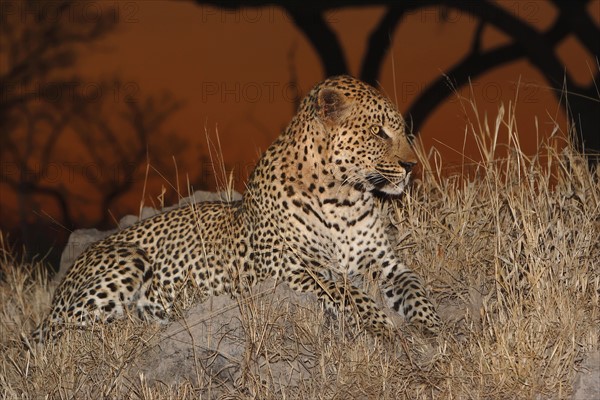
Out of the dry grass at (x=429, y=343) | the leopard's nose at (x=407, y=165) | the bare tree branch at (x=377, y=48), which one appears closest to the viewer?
the dry grass at (x=429, y=343)

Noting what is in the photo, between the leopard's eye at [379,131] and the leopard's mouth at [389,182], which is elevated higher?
the leopard's eye at [379,131]

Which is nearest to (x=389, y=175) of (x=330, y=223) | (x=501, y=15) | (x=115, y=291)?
(x=330, y=223)

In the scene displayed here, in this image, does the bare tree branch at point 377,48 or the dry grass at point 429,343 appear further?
the bare tree branch at point 377,48

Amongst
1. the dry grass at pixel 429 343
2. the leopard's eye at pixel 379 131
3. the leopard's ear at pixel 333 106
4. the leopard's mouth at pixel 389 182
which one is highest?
the leopard's ear at pixel 333 106

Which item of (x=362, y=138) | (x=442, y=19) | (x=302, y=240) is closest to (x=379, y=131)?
(x=362, y=138)

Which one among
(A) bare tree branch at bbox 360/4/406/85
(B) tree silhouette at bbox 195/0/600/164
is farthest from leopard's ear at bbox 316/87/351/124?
(A) bare tree branch at bbox 360/4/406/85

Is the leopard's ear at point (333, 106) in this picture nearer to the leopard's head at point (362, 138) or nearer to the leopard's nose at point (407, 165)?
the leopard's head at point (362, 138)

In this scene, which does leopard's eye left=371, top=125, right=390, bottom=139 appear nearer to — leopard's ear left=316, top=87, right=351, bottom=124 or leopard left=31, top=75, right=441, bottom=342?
leopard left=31, top=75, right=441, bottom=342

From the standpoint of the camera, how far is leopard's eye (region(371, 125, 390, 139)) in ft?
21.2

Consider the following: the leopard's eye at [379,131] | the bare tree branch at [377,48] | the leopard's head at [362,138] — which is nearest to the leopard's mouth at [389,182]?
the leopard's head at [362,138]

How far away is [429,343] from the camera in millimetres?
5973

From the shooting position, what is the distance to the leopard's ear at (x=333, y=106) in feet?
21.2

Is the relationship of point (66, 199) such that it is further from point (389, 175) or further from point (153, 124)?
point (389, 175)

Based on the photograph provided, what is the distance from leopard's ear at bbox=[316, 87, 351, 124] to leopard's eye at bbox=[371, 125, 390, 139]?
0.68ft
